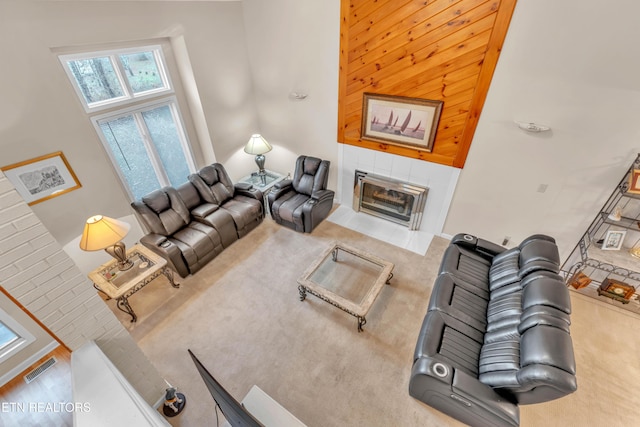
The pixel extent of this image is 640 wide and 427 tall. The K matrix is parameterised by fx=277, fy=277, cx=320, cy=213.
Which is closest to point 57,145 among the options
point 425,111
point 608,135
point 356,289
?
point 356,289

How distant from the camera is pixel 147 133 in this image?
4207 mm

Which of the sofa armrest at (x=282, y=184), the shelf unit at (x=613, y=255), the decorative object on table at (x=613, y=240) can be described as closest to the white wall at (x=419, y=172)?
the sofa armrest at (x=282, y=184)

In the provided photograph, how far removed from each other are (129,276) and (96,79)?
258 cm

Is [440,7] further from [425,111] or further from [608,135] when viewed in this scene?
[608,135]

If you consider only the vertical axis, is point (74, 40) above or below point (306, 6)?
below

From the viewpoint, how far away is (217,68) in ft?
14.9

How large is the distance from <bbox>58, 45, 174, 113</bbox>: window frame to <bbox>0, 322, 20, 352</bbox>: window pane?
2.53 meters

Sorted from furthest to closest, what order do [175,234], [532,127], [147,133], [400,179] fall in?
[400,179] < [147,133] < [175,234] < [532,127]

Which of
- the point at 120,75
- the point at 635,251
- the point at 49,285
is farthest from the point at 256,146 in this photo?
the point at 635,251

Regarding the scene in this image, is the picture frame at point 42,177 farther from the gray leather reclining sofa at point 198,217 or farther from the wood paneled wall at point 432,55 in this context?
the wood paneled wall at point 432,55

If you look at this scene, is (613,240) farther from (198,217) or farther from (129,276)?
(129,276)

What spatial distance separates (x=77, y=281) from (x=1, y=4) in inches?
116

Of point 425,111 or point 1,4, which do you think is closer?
point 1,4

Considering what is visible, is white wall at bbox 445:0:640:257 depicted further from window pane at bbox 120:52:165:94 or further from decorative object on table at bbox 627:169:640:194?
window pane at bbox 120:52:165:94
